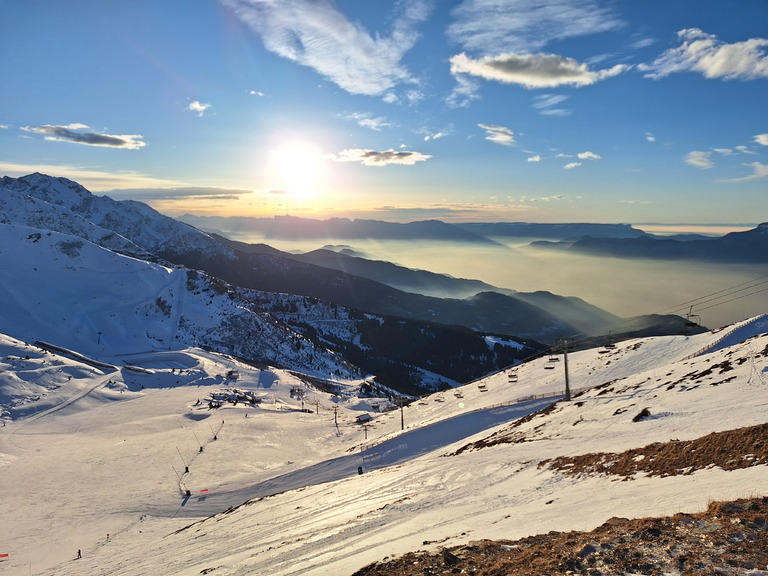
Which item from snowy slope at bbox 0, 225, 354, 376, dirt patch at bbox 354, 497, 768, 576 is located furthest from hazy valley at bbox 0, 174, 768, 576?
snowy slope at bbox 0, 225, 354, 376

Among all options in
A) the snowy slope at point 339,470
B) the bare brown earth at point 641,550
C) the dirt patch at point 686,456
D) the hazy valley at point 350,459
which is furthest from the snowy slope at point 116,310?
the bare brown earth at point 641,550

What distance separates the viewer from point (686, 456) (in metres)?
15.2

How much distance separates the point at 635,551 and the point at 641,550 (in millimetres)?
124

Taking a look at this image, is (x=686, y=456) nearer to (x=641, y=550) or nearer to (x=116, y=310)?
(x=641, y=550)

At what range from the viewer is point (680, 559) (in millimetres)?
8164

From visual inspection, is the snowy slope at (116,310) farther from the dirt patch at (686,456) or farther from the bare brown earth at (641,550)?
the bare brown earth at (641,550)

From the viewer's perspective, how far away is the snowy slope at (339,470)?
14.7 m

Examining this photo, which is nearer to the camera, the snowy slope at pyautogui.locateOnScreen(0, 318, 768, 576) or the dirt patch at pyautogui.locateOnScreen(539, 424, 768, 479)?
the dirt patch at pyautogui.locateOnScreen(539, 424, 768, 479)

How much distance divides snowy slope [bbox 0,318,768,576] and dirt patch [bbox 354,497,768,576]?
1315mm

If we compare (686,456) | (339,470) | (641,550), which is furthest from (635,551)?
(339,470)

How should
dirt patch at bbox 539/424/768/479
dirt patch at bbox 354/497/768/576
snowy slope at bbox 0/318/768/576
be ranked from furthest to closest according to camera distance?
snowy slope at bbox 0/318/768/576 → dirt patch at bbox 539/424/768/479 → dirt patch at bbox 354/497/768/576

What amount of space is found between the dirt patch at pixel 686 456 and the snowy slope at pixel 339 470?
2.63 ft

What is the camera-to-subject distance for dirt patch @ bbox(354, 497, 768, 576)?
7953 millimetres

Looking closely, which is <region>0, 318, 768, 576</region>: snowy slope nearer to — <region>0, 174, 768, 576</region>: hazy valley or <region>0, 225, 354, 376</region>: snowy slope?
<region>0, 174, 768, 576</region>: hazy valley
